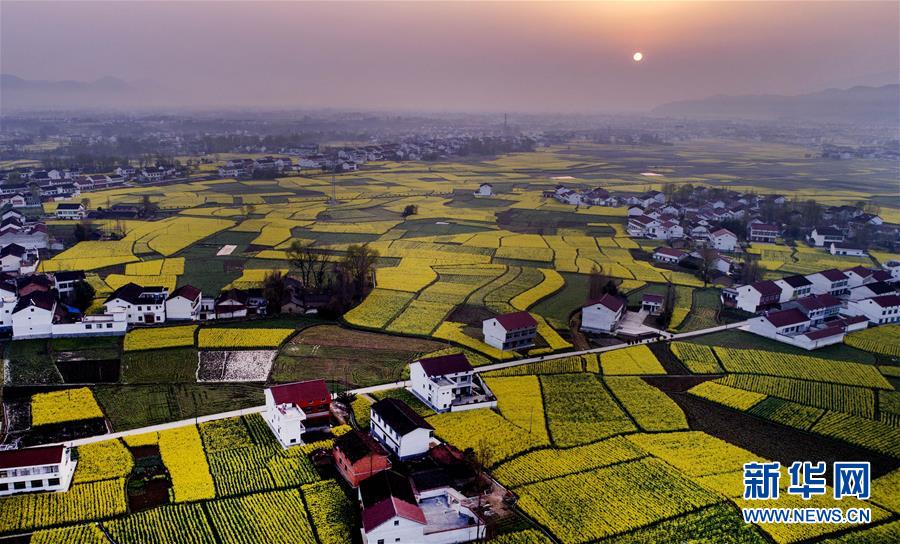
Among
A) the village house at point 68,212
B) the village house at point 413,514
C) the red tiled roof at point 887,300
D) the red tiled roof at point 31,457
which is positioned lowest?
the village house at point 413,514

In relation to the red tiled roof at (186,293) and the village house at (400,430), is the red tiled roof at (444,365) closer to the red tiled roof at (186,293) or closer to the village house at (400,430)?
the village house at (400,430)

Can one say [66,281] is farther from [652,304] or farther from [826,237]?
[826,237]

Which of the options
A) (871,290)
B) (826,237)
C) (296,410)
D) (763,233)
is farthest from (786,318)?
(826,237)

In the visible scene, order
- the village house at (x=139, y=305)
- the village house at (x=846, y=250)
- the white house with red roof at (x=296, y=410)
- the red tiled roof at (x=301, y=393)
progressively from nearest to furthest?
the white house with red roof at (x=296, y=410) → the red tiled roof at (x=301, y=393) → the village house at (x=139, y=305) → the village house at (x=846, y=250)

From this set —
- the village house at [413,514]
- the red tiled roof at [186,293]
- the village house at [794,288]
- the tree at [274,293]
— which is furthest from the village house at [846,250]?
the red tiled roof at [186,293]

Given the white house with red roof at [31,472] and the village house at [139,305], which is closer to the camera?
the white house with red roof at [31,472]

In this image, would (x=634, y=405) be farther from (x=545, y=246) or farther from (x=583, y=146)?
(x=583, y=146)

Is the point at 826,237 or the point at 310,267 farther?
the point at 826,237
